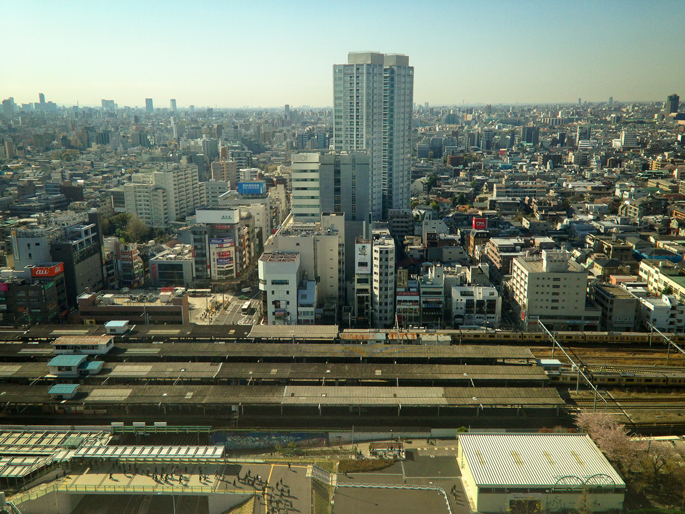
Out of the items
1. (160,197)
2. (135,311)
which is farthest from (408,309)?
(160,197)

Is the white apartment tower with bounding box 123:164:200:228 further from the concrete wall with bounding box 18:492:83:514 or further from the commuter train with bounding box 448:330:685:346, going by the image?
the concrete wall with bounding box 18:492:83:514

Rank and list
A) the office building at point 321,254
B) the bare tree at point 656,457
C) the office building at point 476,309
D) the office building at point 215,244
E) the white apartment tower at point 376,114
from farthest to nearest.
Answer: the white apartment tower at point 376,114, the office building at point 215,244, the office building at point 321,254, the office building at point 476,309, the bare tree at point 656,457

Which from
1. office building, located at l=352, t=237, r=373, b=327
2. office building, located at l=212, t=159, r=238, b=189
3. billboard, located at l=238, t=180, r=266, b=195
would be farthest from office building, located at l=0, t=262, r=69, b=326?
office building, located at l=212, t=159, r=238, b=189

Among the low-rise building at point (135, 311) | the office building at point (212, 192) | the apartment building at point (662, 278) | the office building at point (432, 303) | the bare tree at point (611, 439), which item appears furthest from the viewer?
the office building at point (212, 192)

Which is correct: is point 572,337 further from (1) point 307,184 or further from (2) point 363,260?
(1) point 307,184

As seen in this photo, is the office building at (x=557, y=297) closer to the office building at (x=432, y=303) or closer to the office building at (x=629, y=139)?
the office building at (x=432, y=303)

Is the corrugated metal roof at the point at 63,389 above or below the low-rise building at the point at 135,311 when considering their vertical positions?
below

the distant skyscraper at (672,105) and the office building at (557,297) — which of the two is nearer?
the office building at (557,297)

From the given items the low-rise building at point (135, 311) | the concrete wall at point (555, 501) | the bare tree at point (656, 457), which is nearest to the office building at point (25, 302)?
the low-rise building at point (135, 311)
